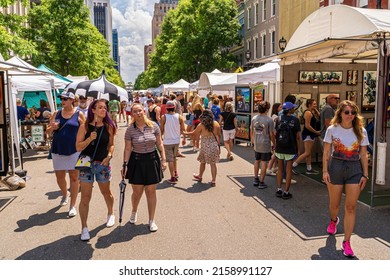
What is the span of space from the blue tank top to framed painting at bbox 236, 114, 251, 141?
8.52 meters

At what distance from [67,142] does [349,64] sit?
8.37 m

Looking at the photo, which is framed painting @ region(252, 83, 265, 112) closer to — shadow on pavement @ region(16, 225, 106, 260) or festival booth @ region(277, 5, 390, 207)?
festival booth @ region(277, 5, 390, 207)

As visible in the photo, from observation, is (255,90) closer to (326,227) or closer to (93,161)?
(326,227)

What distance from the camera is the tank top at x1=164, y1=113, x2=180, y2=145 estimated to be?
850cm

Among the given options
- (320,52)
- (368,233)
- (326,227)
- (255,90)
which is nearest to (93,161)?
(326,227)

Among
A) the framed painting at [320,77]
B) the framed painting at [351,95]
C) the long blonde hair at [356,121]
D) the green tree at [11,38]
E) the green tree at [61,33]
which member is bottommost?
the long blonde hair at [356,121]

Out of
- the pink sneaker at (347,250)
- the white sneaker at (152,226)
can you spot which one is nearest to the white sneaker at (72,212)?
the white sneaker at (152,226)

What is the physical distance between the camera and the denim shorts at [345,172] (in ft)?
15.6

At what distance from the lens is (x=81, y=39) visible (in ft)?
110

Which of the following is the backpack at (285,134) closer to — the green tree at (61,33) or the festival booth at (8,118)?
the festival booth at (8,118)

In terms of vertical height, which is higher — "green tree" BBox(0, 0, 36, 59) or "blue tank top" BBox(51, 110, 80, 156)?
"green tree" BBox(0, 0, 36, 59)

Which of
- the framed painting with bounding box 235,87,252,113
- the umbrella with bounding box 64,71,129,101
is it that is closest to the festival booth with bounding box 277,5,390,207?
the framed painting with bounding box 235,87,252,113

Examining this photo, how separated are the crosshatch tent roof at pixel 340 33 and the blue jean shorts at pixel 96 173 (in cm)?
421
